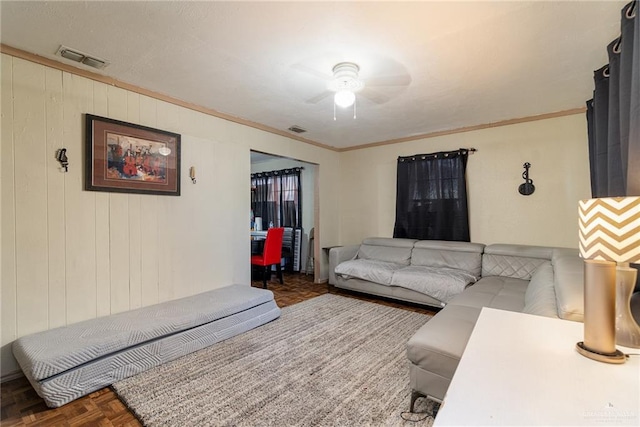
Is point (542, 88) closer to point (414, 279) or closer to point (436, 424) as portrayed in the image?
point (414, 279)

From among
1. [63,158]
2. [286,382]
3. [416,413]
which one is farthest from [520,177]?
[63,158]

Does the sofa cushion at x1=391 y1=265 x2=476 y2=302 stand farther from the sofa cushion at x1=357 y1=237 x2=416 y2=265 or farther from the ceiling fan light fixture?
the ceiling fan light fixture

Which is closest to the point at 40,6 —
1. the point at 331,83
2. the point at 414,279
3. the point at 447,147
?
the point at 331,83

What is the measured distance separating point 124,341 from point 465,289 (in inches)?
124

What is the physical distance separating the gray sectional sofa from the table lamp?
0.32m

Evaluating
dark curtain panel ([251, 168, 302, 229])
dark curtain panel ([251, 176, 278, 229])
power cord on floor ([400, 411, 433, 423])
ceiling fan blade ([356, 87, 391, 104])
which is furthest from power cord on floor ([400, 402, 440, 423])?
dark curtain panel ([251, 176, 278, 229])

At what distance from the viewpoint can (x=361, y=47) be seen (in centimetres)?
193

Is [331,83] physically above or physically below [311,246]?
above

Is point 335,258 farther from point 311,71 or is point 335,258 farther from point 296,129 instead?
point 311,71

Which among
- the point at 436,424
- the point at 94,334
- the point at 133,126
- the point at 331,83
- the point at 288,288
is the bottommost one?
the point at 288,288

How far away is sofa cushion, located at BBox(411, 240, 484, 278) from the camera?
3537 mm

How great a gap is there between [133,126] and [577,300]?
3.42 metres

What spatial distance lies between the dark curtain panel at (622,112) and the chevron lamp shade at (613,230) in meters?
0.48

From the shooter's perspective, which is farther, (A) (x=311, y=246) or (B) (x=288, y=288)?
(A) (x=311, y=246)
